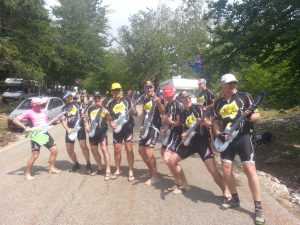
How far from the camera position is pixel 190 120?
756 centimetres

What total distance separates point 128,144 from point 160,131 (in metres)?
0.75

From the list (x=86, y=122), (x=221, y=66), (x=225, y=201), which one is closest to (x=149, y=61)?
(x=221, y=66)

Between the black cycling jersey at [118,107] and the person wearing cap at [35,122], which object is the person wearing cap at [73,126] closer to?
the person wearing cap at [35,122]

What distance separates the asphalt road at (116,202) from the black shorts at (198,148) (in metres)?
0.74

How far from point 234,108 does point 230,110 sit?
8 centimetres

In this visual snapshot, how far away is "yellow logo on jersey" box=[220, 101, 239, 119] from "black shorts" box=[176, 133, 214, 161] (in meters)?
0.88

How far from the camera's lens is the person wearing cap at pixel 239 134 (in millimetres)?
6246

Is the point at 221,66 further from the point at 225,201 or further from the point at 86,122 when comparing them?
the point at 225,201

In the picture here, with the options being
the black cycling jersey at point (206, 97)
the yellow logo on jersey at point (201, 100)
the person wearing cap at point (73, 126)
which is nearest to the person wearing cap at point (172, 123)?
the yellow logo on jersey at point (201, 100)

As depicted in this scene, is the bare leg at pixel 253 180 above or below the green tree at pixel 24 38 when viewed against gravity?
below

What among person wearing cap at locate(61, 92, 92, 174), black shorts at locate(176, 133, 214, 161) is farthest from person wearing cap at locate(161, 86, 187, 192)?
person wearing cap at locate(61, 92, 92, 174)

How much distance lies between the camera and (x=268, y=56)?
571 inches

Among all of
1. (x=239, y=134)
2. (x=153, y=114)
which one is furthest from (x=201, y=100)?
(x=239, y=134)

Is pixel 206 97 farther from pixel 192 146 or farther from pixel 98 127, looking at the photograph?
pixel 192 146
